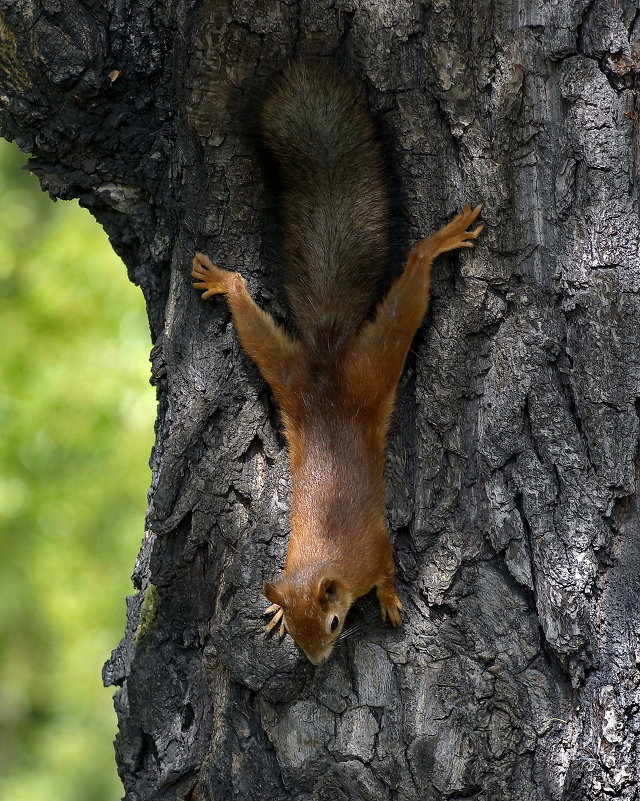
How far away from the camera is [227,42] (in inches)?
90.1

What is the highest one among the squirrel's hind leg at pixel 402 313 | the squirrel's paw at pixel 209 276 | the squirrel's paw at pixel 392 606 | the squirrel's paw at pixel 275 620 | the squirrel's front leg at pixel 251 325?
the squirrel's paw at pixel 209 276

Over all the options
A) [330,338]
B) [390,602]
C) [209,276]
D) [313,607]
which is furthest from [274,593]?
[209,276]

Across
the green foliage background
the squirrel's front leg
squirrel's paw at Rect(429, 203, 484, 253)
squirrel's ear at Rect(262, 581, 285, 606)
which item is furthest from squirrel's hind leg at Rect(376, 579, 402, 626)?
the green foliage background

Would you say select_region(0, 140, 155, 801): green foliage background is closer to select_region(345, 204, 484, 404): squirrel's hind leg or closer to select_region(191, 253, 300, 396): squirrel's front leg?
select_region(191, 253, 300, 396): squirrel's front leg

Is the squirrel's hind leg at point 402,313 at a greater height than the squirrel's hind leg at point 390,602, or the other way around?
the squirrel's hind leg at point 402,313

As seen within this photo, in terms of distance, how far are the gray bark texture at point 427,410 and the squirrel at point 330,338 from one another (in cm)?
5

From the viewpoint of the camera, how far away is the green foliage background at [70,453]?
18.4 feet

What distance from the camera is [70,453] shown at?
19.1 ft

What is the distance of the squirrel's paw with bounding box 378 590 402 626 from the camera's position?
7.67ft

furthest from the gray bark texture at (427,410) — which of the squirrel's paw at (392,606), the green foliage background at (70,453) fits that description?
the green foliage background at (70,453)

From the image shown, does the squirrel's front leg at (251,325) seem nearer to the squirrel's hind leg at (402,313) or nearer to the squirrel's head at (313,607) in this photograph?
the squirrel's hind leg at (402,313)

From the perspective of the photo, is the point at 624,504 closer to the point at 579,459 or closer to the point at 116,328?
the point at 579,459

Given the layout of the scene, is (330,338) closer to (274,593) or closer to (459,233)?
(459,233)

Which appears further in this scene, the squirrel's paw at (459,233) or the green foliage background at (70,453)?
the green foliage background at (70,453)
